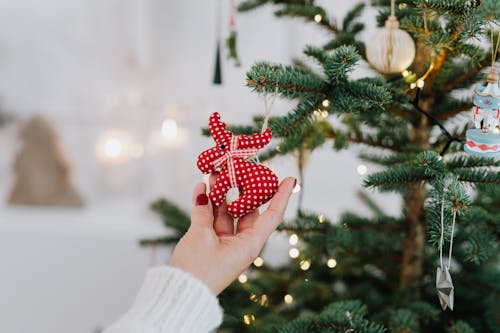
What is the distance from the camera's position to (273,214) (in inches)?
23.8

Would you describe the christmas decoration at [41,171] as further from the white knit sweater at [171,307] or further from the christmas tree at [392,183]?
the white knit sweater at [171,307]

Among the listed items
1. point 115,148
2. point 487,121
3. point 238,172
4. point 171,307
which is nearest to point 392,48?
point 487,121

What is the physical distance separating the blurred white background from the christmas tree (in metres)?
0.65

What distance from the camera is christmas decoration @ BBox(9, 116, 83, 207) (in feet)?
5.58

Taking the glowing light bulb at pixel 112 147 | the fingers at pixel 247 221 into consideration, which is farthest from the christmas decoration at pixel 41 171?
the fingers at pixel 247 221

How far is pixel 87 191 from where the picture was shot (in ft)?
6.24

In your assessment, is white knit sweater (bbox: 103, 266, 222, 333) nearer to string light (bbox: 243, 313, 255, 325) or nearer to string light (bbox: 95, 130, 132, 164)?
string light (bbox: 243, 313, 255, 325)

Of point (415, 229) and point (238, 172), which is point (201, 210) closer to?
point (238, 172)

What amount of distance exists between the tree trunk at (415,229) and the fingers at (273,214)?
30cm

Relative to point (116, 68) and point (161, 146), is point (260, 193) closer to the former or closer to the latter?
point (161, 146)

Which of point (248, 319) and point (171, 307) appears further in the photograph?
point (248, 319)

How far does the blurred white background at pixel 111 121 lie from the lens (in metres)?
1.67

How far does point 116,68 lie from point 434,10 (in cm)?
142

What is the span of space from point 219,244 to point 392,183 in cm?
24
